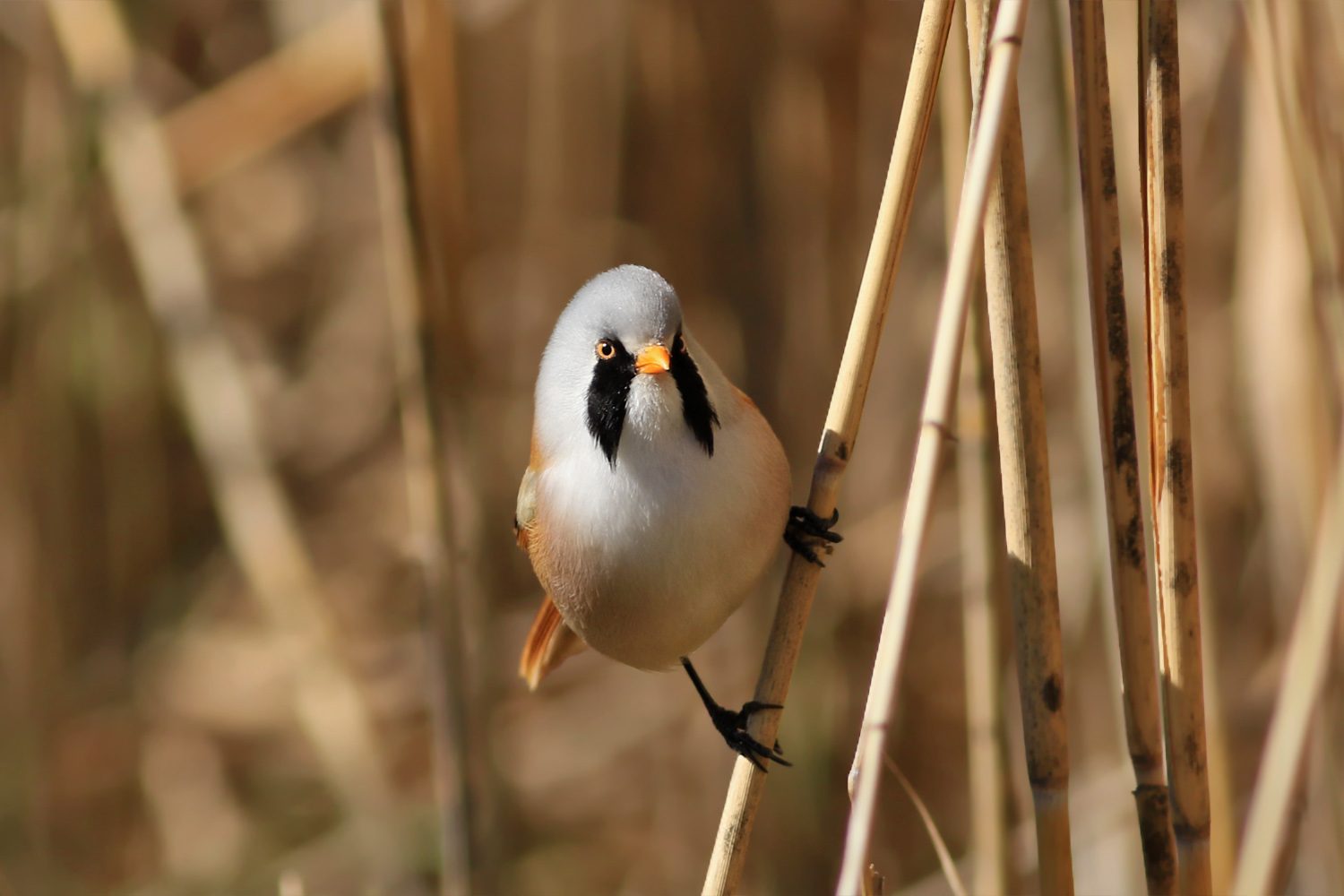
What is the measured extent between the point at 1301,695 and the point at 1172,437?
28cm

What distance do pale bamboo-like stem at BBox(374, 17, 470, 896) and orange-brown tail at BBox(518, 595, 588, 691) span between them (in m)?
0.37

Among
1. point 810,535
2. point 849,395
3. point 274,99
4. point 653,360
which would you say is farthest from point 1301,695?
point 274,99

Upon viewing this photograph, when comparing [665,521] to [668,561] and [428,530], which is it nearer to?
[668,561]

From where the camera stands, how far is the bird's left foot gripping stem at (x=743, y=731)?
4.59 ft

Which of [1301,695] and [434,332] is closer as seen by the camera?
[1301,695]

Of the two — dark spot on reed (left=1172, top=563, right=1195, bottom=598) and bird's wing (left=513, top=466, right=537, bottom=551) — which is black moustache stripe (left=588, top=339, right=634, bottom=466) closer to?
bird's wing (left=513, top=466, right=537, bottom=551)

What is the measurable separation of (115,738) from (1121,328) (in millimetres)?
3322

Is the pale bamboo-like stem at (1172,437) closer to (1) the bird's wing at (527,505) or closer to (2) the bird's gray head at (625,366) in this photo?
(2) the bird's gray head at (625,366)

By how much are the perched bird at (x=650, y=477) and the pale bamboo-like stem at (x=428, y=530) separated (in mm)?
181

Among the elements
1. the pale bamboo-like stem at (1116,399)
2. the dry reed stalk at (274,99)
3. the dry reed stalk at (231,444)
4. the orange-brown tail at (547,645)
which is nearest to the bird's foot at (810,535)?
the pale bamboo-like stem at (1116,399)

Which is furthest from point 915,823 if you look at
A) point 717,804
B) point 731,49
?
point 731,49

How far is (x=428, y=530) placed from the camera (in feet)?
5.85

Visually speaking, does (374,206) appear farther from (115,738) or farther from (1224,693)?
(1224,693)

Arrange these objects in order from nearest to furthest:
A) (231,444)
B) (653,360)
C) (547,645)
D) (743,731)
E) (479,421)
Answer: (653,360) < (743,731) < (547,645) < (231,444) < (479,421)
